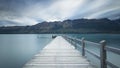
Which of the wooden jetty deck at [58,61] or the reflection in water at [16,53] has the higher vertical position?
the wooden jetty deck at [58,61]

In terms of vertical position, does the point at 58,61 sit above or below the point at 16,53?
above

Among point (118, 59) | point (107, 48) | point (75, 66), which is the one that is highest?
point (107, 48)

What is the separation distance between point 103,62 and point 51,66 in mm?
2050

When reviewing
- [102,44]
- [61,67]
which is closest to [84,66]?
[61,67]

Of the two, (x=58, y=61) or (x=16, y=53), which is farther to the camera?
(x=16, y=53)

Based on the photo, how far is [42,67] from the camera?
649 centimetres

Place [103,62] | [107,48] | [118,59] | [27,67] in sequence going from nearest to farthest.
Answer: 1. [107,48]
2. [103,62]
3. [27,67]
4. [118,59]

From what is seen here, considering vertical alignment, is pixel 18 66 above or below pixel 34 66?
below

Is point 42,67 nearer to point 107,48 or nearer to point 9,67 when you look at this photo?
point 107,48

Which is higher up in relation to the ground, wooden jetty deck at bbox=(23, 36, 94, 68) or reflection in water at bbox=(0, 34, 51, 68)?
wooden jetty deck at bbox=(23, 36, 94, 68)

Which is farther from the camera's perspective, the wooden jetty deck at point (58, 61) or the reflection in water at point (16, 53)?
the reflection in water at point (16, 53)

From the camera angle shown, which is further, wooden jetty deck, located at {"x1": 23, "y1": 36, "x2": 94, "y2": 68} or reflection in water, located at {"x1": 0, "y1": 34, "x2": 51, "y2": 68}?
reflection in water, located at {"x1": 0, "y1": 34, "x2": 51, "y2": 68}

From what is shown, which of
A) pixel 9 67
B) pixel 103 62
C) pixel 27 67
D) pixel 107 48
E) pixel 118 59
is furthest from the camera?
pixel 118 59

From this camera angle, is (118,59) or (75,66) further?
(118,59)
